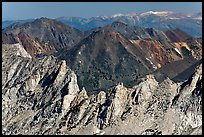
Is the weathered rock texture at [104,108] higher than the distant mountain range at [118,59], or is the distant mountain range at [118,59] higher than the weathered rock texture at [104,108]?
the weathered rock texture at [104,108]

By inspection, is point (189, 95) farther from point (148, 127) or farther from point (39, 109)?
point (39, 109)

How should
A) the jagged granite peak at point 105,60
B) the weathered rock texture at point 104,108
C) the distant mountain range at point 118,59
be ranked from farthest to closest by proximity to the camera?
the jagged granite peak at point 105,60
the distant mountain range at point 118,59
the weathered rock texture at point 104,108

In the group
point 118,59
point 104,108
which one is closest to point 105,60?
point 118,59

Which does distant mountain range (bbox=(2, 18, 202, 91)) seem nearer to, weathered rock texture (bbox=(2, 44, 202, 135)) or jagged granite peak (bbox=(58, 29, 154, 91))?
jagged granite peak (bbox=(58, 29, 154, 91))

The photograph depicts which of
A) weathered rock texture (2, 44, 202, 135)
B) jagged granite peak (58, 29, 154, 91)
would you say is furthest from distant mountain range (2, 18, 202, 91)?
weathered rock texture (2, 44, 202, 135)

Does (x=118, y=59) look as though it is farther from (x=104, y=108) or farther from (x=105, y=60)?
(x=104, y=108)

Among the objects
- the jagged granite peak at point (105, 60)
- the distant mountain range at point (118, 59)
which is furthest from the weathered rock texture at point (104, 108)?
the jagged granite peak at point (105, 60)

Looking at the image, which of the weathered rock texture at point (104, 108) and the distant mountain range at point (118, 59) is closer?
the weathered rock texture at point (104, 108)

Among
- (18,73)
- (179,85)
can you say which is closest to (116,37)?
(18,73)

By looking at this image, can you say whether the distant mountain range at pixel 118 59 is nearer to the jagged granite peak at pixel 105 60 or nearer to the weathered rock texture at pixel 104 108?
the jagged granite peak at pixel 105 60
